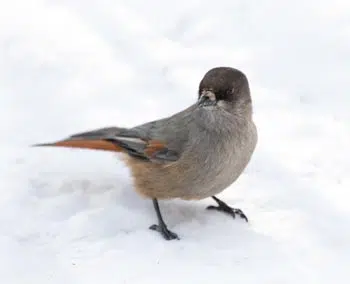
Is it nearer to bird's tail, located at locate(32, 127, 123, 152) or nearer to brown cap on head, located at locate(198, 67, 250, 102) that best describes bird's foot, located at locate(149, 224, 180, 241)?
bird's tail, located at locate(32, 127, 123, 152)

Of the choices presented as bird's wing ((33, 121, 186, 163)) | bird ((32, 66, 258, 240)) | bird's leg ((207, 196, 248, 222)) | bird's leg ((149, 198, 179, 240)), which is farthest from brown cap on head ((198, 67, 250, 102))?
bird's leg ((149, 198, 179, 240))

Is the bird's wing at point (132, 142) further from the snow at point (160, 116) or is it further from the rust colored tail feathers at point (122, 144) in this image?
the snow at point (160, 116)

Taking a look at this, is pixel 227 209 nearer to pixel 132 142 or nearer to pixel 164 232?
pixel 164 232

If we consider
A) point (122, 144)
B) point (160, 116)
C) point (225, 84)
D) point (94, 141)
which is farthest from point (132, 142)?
point (160, 116)

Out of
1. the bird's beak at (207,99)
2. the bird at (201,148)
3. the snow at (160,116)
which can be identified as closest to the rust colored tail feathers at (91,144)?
the bird at (201,148)

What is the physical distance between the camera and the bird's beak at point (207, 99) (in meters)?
6.05

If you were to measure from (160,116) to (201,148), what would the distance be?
1481 millimetres

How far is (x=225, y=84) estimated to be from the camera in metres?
6.11

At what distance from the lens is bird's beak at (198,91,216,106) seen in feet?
19.8

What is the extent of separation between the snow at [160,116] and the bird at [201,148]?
206 millimetres

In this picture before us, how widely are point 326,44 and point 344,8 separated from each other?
501mm

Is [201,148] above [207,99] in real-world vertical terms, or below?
below

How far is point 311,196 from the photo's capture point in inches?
256

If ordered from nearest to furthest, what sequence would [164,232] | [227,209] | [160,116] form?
[164,232] → [227,209] → [160,116]
